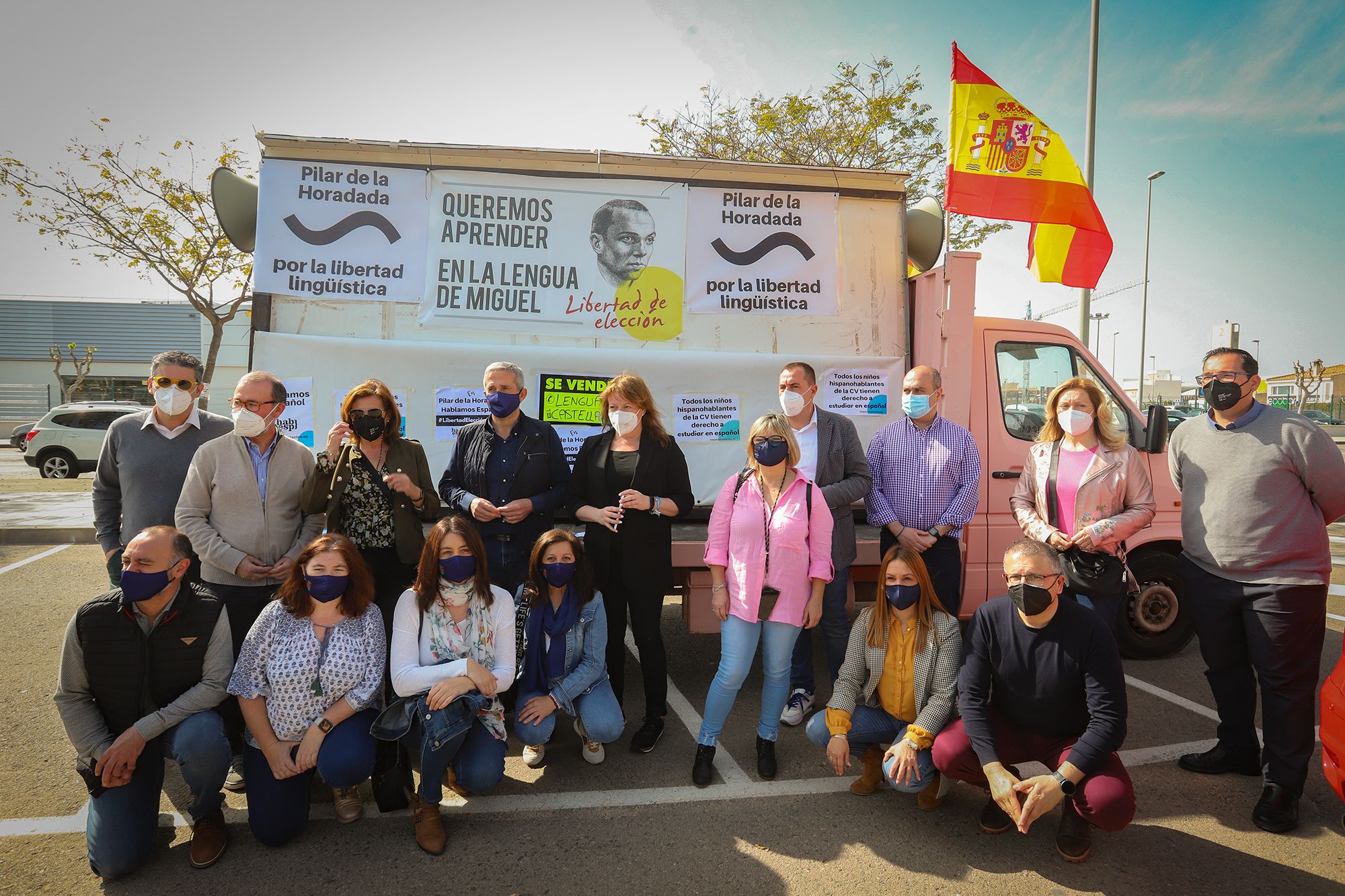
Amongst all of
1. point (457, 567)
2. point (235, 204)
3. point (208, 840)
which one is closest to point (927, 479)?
point (457, 567)

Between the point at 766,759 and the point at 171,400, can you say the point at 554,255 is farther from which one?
the point at 766,759

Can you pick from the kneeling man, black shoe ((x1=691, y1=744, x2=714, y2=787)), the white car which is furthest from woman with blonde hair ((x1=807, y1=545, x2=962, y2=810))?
the white car

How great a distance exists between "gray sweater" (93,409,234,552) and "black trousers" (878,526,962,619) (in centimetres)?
367

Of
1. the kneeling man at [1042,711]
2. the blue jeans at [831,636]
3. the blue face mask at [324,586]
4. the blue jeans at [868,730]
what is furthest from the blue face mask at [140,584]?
the kneeling man at [1042,711]

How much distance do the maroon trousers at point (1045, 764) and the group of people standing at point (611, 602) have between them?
0.01 m

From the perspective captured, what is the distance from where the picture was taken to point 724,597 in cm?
354

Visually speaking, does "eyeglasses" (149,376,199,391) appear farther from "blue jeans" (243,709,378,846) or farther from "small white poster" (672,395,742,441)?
"small white poster" (672,395,742,441)

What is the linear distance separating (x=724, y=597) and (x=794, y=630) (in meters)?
0.36

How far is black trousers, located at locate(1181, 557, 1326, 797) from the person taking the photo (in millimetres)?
3211

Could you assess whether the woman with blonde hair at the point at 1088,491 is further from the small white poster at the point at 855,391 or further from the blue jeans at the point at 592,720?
the blue jeans at the point at 592,720

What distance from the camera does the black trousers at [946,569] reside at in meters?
4.00

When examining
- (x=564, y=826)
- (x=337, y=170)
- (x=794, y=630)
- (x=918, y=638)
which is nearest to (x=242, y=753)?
(x=564, y=826)

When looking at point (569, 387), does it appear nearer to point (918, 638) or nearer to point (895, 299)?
point (895, 299)

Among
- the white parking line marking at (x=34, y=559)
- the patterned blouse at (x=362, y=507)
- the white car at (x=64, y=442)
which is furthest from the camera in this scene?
the white car at (x=64, y=442)
